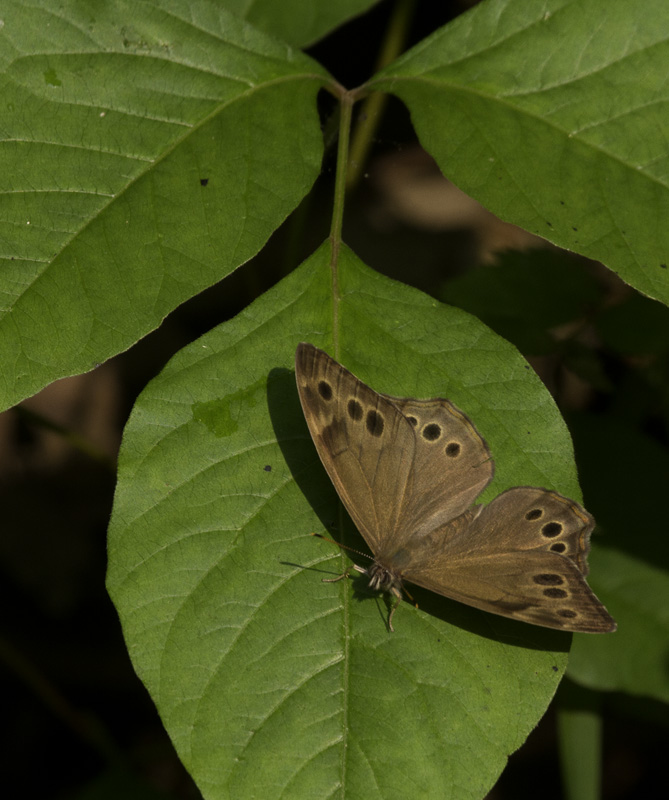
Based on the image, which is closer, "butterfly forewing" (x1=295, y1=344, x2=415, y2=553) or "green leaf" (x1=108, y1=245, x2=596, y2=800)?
"green leaf" (x1=108, y1=245, x2=596, y2=800)

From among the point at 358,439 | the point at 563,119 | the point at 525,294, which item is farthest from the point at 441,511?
the point at 525,294

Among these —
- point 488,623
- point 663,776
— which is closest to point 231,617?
point 488,623

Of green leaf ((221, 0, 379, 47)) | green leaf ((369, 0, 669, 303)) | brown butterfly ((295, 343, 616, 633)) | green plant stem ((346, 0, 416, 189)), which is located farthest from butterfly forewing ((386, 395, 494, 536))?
green plant stem ((346, 0, 416, 189))

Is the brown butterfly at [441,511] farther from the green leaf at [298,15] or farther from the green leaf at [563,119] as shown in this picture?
the green leaf at [298,15]

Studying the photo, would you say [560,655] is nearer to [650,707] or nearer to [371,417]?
[371,417]

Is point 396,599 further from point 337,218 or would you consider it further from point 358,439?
point 337,218

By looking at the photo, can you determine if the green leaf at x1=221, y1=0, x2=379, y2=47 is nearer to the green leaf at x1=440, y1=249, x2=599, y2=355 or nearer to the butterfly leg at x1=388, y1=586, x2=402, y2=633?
the green leaf at x1=440, y1=249, x2=599, y2=355
